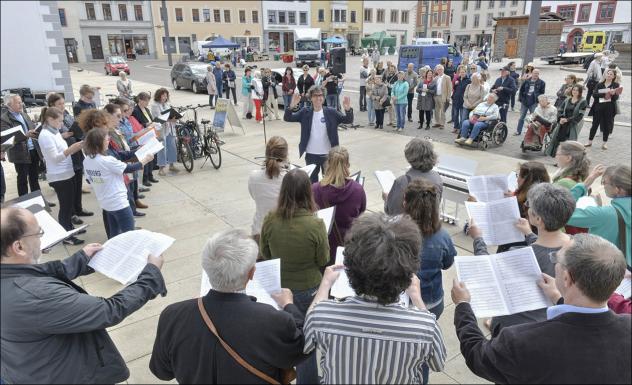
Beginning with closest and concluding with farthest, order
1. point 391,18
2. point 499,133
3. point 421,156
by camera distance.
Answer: point 421,156, point 499,133, point 391,18

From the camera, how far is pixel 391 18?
65750mm

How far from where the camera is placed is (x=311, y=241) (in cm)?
268

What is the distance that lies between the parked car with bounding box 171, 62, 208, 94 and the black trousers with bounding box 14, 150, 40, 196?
1429cm

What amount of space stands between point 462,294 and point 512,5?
7048 cm

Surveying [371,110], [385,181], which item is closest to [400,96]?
[371,110]

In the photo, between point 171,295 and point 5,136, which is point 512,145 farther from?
point 5,136

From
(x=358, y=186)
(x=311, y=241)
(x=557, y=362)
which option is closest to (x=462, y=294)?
(x=557, y=362)

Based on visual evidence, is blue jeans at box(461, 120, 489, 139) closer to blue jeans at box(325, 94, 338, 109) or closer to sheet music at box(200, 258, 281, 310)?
blue jeans at box(325, 94, 338, 109)

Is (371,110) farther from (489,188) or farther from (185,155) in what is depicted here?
(489,188)

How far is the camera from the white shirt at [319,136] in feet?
19.6

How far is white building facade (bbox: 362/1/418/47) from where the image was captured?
210 feet

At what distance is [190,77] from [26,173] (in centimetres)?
1569

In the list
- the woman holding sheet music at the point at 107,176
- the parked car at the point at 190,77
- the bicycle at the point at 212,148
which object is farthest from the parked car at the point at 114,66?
the woman holding sheet music at the point at 107,176

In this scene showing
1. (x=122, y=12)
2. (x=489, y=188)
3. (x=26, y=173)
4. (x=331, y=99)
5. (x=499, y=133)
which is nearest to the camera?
(x=489, y=188)
